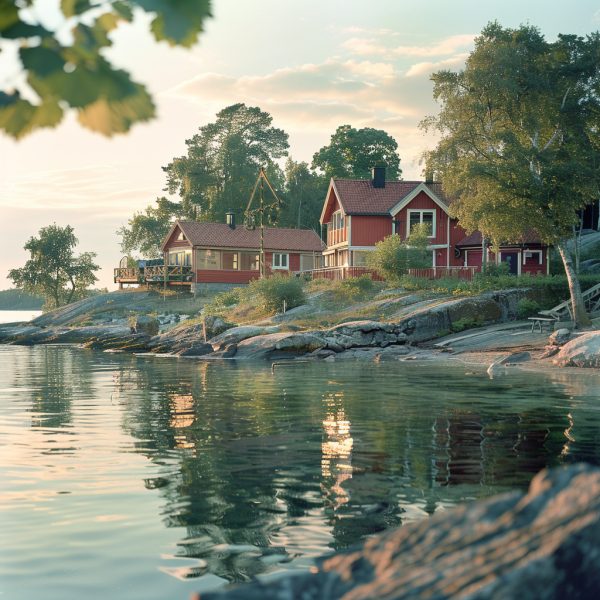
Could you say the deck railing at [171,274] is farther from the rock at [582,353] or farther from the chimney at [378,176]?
the rock at [582,353]

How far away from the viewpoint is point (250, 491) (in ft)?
29.6

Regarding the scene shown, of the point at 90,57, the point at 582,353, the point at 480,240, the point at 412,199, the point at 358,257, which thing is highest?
the point at 412,199

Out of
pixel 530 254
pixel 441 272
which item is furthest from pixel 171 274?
pixel 530 254

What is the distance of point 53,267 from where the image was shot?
270 ft

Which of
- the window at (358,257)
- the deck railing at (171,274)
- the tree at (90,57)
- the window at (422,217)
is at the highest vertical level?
the window at (422,217)

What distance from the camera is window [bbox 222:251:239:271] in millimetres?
67438

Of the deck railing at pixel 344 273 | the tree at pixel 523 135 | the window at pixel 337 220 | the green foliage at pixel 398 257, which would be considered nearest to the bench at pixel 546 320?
the tree at pixel 523 135

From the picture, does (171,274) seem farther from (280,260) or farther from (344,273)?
(344,273)

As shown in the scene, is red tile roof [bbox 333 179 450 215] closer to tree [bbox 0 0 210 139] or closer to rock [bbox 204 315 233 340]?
rock [bbox 204 315 233 340]

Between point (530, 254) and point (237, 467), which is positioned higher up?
point (530, 254)

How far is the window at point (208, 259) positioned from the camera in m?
66.5

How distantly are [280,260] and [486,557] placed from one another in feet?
218

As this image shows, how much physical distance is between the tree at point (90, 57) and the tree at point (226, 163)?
261 feet

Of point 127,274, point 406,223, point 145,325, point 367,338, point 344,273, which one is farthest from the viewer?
point 127,274
